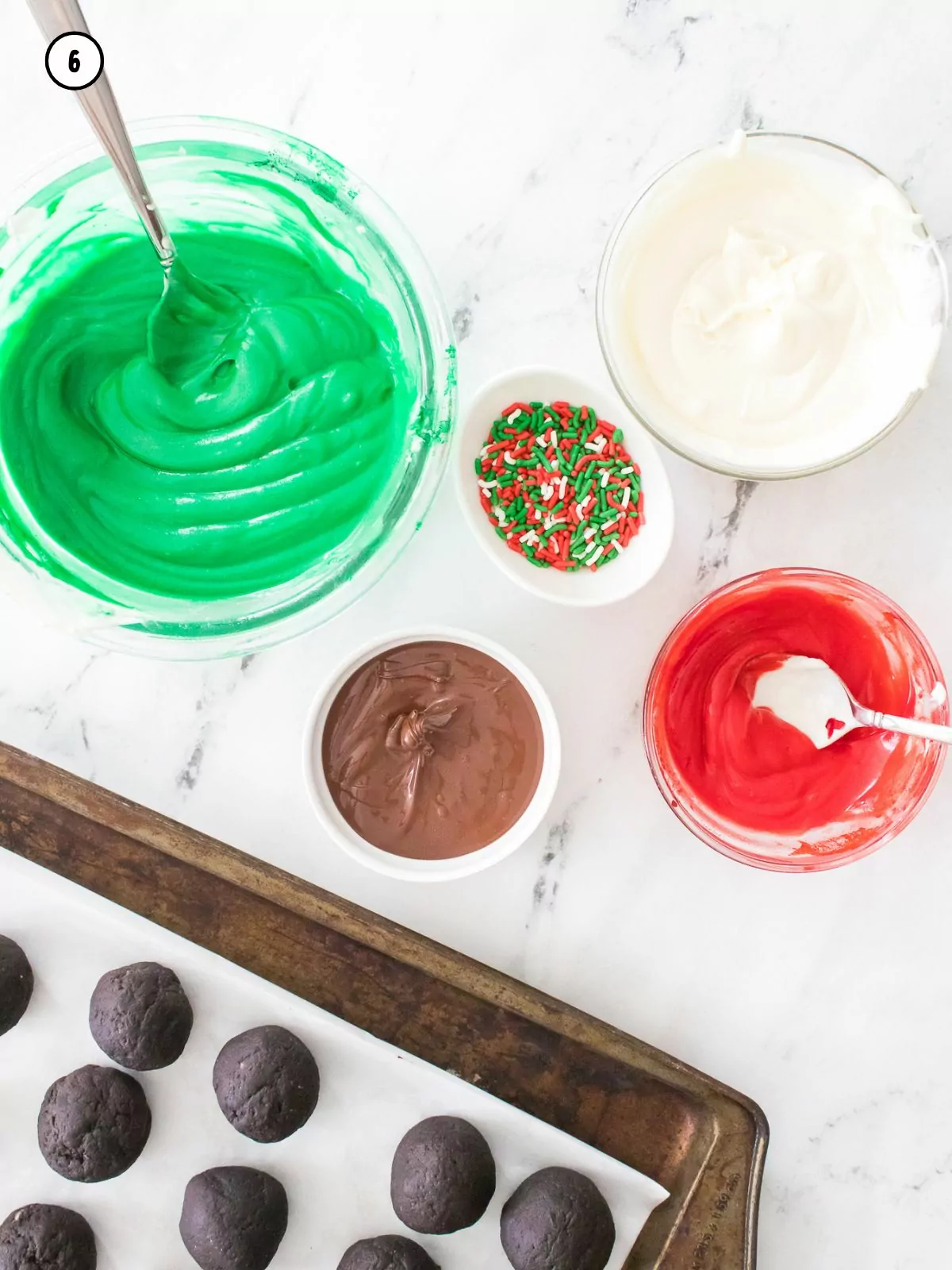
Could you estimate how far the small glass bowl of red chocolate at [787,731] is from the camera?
5.66ft

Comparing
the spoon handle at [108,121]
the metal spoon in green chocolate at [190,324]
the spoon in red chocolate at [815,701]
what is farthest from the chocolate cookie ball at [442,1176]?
the spoon handle at [108,121]

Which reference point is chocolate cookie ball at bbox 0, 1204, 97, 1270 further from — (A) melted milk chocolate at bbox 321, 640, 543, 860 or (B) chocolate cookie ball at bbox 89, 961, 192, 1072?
(A) melted milk chocolate at bbox 321, 640, 543, 860

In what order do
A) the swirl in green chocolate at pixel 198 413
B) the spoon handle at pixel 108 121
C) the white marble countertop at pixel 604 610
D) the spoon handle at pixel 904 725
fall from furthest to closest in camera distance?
the white marble countertop at pixel 604 610
the swirl in green chocolate at pixel 198 413
the spoon handle at pixel 904 725
the spoon handle at pixel 108 121

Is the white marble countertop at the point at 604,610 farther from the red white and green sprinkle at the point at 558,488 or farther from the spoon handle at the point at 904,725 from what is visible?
the spoon handle at the point at 904,725

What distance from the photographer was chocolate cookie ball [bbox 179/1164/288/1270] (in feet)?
5.69

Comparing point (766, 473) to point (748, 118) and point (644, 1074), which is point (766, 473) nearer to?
point (748, 118)

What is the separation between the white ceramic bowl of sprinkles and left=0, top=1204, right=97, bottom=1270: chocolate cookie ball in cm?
132

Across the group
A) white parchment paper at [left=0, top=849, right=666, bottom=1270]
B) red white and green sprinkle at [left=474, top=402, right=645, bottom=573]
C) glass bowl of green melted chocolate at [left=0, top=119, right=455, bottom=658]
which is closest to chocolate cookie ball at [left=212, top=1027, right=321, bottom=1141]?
white parchment paper at [left=0, top=849, right=666, bottom=1270]

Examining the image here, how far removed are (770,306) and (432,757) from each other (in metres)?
0.92

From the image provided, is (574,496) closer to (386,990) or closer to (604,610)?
(604,610)

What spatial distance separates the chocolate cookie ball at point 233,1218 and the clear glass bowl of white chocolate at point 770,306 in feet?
4.63

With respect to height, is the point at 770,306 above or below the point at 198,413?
above

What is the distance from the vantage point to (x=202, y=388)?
172cm

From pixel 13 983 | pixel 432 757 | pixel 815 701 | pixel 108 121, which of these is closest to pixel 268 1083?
pixel 13 983
